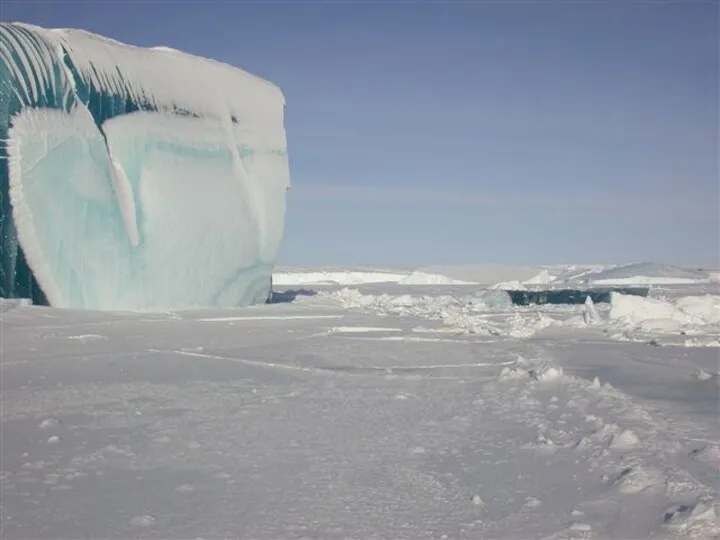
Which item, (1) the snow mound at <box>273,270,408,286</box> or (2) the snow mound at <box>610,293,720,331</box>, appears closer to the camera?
(2) the snow mound at <box>610,293,720,331</box>

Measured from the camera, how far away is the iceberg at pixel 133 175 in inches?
336

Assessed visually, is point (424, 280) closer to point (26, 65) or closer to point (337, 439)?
point (26, 65)

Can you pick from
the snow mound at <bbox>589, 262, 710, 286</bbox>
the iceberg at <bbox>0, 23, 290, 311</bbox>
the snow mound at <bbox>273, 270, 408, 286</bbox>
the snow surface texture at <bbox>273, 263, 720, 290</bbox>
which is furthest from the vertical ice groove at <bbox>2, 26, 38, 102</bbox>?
the snow mound at <bbox>273, 270, 408, 286</bbox>

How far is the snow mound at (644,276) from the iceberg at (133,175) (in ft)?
83.5

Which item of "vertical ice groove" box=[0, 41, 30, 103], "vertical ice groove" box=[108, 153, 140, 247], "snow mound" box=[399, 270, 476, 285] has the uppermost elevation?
"vertical ice groove" box=[0, 41, 30, 103]

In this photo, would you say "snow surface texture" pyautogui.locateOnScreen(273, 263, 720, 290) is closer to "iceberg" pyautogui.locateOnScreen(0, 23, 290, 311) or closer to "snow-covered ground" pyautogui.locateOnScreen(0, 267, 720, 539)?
"iceberg" pyautogui.locateOnScreen(0, 23, 290, 311)

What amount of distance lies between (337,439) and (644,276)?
35.8 m

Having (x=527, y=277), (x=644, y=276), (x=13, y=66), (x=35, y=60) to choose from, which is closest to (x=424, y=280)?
(x=527, y=277)

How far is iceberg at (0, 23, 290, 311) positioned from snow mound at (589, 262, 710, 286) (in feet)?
83.5

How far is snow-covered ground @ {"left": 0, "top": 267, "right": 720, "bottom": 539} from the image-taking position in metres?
2.72

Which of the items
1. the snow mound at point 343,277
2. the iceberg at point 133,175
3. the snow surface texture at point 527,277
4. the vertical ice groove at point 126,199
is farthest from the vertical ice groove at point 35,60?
the snow mound at point 343,277

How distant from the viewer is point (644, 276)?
36.5 m

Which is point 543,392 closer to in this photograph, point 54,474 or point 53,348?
point 54,474

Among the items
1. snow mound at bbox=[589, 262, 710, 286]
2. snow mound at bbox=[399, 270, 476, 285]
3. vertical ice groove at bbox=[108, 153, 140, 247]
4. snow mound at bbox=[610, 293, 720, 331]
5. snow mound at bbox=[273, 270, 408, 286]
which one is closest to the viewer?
vertical ice groove at bbox=[108, 153, 140, 247]
